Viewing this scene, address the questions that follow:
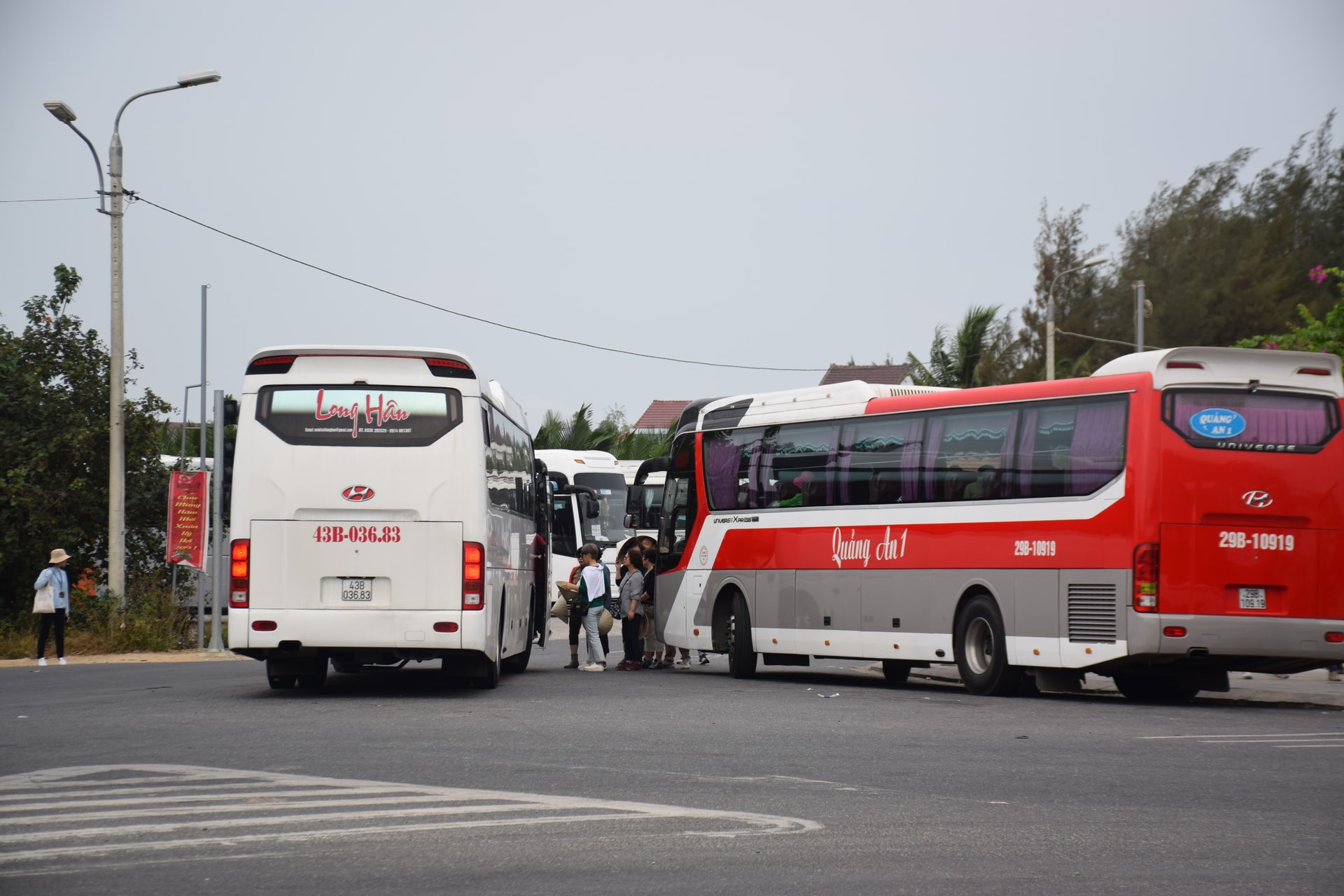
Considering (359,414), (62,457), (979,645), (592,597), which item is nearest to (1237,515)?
(979,645)

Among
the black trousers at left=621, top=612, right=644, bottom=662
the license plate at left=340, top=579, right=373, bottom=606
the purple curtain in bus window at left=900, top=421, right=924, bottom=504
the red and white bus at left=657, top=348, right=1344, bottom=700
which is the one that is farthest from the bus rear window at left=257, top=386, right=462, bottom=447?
the black trousers at left=621, top=612, right=644, bottom=662

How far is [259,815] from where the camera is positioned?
8008 mm

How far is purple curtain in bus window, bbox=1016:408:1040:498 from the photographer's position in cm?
1608

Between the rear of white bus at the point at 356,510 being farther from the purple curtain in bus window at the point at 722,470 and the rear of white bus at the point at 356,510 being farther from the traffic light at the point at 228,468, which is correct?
the purple curtain in bus window at the point at 722,470

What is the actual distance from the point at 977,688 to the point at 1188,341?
37.2 meters

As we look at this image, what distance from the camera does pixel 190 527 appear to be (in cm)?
2659

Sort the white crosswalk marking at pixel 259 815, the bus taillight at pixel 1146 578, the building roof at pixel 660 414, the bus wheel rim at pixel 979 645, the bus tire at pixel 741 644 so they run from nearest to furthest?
the white crosswalk marking at pixel 259 815 → the bus taillight at pixel 1146 578 → the bus wheel rim at pixel 979 645 → the bus tire at pixel 741 644 → the building roof at pixel 660 414

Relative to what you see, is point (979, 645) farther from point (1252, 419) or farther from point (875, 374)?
point (875, 374)

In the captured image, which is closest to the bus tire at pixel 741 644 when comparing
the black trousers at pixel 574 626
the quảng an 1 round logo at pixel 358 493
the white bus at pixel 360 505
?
the black trousers at pixel 574 626

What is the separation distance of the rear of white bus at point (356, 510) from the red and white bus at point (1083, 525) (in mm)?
5113

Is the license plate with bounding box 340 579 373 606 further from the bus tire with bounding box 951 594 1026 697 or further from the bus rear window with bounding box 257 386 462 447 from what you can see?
the bus tire with bounding box 951 594 1026 697

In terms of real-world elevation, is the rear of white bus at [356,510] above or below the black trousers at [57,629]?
above

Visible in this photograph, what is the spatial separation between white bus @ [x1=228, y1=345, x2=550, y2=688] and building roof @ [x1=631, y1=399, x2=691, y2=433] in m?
76.3

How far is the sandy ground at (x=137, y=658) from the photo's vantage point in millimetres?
24453
